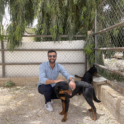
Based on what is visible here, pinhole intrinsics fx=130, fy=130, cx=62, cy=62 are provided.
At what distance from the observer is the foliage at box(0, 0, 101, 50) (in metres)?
4.11

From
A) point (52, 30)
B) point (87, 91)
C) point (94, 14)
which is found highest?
point (94, 14)

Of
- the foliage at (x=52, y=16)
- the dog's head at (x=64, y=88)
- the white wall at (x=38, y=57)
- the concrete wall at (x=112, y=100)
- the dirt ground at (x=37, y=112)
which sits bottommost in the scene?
the dirt ground at (x=37, y=112)

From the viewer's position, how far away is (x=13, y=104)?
3.26 m

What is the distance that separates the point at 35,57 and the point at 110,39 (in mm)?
2556

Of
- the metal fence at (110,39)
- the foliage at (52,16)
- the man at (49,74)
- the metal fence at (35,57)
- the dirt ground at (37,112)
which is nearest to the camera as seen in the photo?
the dirt ground at (37,112)

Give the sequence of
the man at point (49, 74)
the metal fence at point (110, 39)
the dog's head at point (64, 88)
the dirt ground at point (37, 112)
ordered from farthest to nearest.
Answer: the metal fence at point (110, 39), the man at point (49, 74), the dirt ground at point (37, 112), the dog's head at point (64, 88)

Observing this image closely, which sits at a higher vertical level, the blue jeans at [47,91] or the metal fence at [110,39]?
the metal fence at [110,39]

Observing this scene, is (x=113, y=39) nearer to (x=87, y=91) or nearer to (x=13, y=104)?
(x=87, y=91)

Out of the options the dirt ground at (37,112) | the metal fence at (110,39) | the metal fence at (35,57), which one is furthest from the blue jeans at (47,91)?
the metal fence at (35,57)

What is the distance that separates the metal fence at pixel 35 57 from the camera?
4566 millimetres

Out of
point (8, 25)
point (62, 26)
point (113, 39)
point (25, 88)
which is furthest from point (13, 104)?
point (113, 39)

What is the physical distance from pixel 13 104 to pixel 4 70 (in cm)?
178

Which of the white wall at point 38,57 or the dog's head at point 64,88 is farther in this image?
the white wall at point 38,57

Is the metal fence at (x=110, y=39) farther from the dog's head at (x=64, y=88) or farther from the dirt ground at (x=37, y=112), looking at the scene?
the dog's head at (x=64, y=88)
